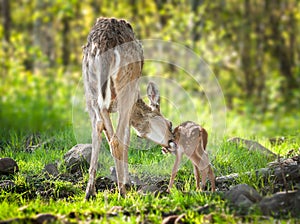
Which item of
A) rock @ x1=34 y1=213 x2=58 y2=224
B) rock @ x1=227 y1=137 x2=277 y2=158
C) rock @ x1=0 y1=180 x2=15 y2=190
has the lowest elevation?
rock @ x1=0 y1=180 x2=15 y2=190

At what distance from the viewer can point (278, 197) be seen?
511 centimetres

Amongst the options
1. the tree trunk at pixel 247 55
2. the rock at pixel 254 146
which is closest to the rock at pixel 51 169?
the rock at pixel 254 146

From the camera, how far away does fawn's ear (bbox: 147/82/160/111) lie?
6328 mm

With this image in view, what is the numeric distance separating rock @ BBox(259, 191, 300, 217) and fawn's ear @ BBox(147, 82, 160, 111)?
1.81m

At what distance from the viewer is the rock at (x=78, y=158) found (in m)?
7.27

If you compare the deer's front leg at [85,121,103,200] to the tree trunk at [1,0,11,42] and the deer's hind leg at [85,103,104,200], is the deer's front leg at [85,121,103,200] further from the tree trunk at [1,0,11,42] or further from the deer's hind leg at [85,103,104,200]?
the tree trunk at [1,0,11,42]

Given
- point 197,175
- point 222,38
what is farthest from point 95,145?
point 222,38

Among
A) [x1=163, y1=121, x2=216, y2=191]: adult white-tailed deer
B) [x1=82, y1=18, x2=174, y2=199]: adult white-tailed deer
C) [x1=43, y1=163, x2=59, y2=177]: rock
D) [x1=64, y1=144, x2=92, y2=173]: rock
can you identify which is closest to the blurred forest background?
[x1=64, y1=144, x2=92, y2=173]: rock

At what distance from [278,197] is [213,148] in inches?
117

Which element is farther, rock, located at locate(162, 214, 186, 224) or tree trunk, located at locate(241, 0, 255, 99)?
tree trunk, located at locate(241, 0, 255, 99)

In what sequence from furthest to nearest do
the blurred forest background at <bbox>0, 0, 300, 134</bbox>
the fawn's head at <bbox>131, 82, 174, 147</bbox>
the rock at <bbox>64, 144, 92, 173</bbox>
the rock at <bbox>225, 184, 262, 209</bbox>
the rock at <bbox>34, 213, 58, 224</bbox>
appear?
the blurred forest background at <bbox>0, 0, 300, 134</bbox>
the rock at <bbox>64, 144, 92, 173</bbox>
the fawn's head at <bbox>131, 82, 174, 147</bbox>
the rock at <bbox>225, 184, 262, 209</bbox>
the rock at <bbox>34, 213, 58, 224</bbox>

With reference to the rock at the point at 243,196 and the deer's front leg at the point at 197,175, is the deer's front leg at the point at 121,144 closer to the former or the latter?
the deer's front leg at the point at 197,175

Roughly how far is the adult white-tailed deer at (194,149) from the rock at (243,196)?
0.93 metres

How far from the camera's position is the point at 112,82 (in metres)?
5.77
